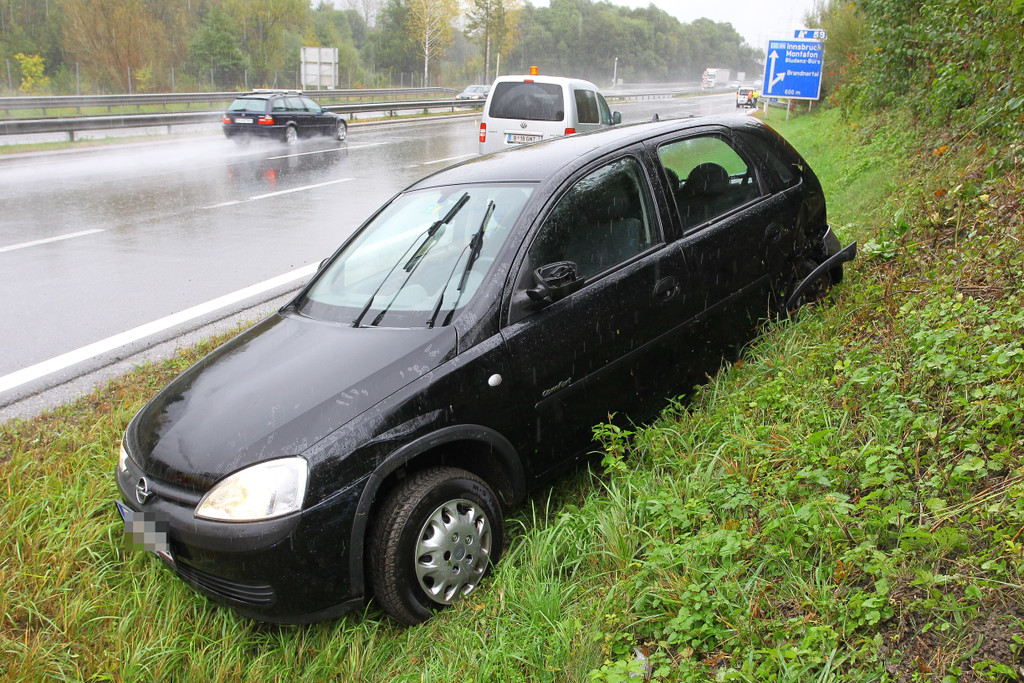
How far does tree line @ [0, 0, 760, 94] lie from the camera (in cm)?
4153

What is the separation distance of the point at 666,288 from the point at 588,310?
58 cm

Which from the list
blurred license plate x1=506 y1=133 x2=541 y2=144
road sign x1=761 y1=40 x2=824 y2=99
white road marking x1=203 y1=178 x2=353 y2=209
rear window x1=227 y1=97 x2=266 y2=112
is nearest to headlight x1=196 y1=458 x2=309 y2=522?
white road marking x1=203 y1=178 x2=353 y2=209

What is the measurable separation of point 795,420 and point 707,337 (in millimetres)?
Result: 868

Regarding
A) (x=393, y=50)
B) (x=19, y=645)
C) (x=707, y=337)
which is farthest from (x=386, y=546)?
(x=393, y=50)

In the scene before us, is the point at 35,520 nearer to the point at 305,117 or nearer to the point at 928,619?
the point at 928,619

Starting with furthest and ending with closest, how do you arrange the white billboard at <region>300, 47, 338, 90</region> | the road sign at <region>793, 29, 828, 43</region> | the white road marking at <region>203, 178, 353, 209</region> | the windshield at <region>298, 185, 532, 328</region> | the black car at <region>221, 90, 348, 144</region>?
1. the white billboard at <region>300, 47, 338, 90</region>
2. the road sign at <region>793, 29, 828, 43</region>
3. the black car at <region>221, 90, 348, 144</region>
4. the white road marking at <region>203, 178, 353, 209</region>
5. the windshield at <region>298, 185, 532, 328</region>

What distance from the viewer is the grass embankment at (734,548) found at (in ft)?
7.25

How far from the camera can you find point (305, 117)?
21.6 metres

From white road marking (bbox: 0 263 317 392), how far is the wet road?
0.01 metres

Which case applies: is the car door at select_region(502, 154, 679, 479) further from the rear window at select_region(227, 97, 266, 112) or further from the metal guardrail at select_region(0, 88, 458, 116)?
the metal guardrail at select_region(0, 88, 458, 116)

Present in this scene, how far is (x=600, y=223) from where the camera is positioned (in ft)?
12.4

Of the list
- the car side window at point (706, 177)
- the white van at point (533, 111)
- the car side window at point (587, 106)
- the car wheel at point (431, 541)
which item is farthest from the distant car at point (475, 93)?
the car wheel at point (431, 541)

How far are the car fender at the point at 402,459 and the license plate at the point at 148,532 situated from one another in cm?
72

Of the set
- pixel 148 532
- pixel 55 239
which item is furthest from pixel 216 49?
pixel 148 532
